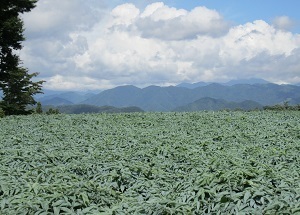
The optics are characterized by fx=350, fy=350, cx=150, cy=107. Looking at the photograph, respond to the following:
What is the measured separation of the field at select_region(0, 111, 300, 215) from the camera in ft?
18.8

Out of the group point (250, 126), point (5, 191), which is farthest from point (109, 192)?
point (250, 126)

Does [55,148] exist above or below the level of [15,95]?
below

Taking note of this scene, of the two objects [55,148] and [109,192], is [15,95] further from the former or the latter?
[109,192]

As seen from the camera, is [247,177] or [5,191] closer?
[5,191]

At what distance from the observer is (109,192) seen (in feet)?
22.5

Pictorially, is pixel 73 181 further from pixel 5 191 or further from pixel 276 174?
pixel 276 174

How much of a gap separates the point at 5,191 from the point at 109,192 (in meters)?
1.95

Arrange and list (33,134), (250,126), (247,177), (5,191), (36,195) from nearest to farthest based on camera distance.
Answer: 1. (36,195)
2. (5,191)
3. (247,177)
4. (33,134)
5. (250,126)

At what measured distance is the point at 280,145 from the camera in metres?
12.4

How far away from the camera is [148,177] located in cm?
820

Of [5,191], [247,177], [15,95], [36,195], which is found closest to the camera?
[36,195]

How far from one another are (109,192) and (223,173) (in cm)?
240

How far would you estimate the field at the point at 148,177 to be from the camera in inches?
225

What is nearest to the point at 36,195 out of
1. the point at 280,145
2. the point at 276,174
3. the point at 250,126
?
the point at 276,174
